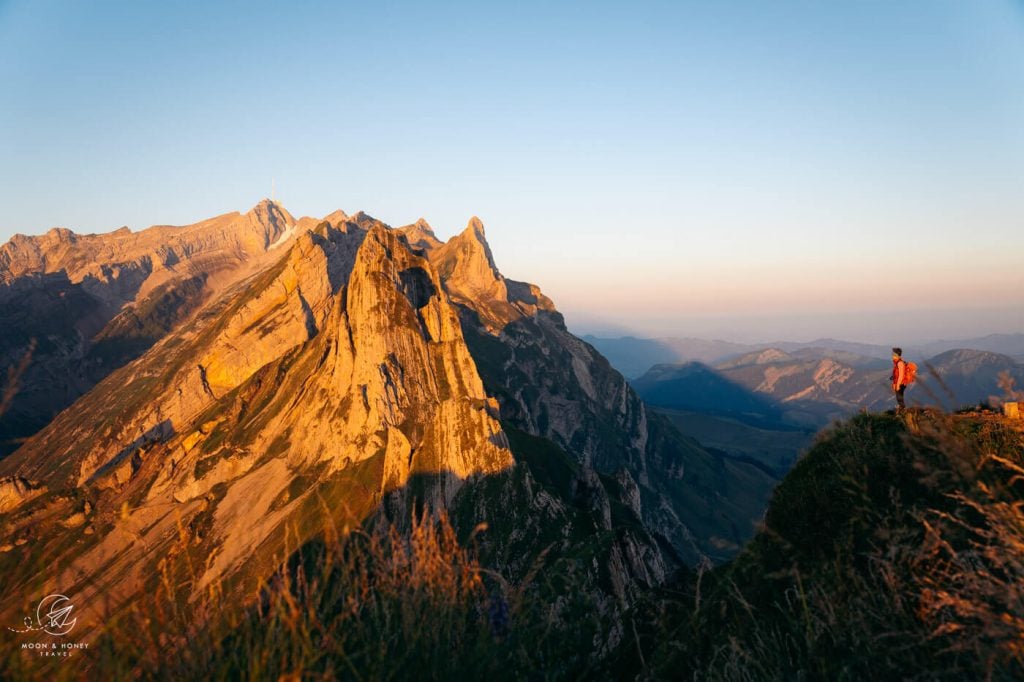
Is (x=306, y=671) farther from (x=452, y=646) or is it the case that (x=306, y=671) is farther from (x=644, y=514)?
(x=644, y=514)

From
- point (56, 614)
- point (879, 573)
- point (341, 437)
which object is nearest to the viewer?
point (56, 614)

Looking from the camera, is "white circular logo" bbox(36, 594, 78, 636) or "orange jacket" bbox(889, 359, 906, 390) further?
"orange jacket" bbox(889, 359, 906, 390)

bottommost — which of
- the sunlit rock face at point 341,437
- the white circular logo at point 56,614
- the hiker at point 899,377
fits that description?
the sunlit rock face at point 341,437

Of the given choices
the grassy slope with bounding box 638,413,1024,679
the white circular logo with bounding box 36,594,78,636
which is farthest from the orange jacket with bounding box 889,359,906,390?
the white circular logo with bounding box 36,594,78,636

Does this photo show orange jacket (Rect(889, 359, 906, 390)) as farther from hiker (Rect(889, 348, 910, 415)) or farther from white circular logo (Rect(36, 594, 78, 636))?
white circular logo (Rect(36, 594, 78, 636))

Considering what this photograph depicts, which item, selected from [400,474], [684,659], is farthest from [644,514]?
[684,659]

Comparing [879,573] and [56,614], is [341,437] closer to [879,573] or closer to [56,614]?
[56,614]

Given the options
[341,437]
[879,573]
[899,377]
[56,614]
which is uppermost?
[899,377]

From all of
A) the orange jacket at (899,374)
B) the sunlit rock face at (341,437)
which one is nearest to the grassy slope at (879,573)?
the orange jacket at (899,374)

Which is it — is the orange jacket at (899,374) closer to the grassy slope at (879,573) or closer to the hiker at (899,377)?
the hiker at (899,377)

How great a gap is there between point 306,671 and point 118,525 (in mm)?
2315

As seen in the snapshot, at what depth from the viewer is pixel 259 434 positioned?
5655 inches

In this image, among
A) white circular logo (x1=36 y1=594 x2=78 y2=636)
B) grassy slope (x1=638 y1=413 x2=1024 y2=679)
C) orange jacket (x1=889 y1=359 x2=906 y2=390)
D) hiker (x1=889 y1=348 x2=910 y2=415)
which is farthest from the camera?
orange jacket (x1=889 y1=359 x2=906 y2=390)

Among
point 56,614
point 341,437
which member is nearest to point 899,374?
point 56,614
